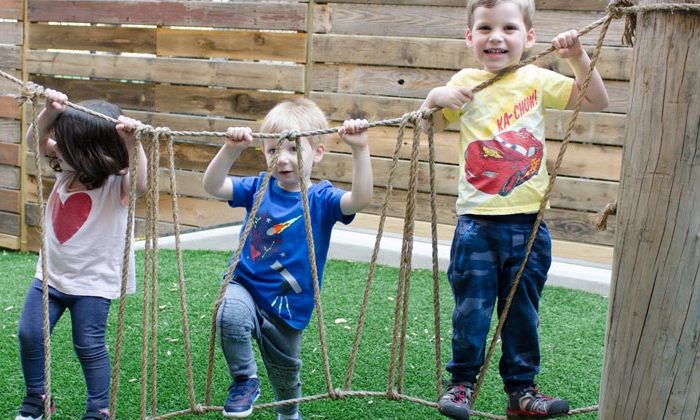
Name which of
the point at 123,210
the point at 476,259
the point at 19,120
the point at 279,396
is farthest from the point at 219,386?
the point at 19,120

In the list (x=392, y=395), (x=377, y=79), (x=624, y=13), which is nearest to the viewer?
(x=624, y=13)

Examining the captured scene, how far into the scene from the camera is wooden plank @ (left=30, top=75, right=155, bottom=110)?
5.91 m

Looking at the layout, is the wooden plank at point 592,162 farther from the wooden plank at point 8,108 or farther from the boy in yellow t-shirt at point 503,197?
the wooden plank at point 8,108

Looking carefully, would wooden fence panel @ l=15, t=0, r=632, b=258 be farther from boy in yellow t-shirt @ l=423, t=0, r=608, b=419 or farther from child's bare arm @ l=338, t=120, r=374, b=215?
child's bare arm @ l=338, t=120, r=374, b=215

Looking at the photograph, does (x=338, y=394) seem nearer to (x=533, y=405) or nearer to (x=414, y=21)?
(x=533, y=405)

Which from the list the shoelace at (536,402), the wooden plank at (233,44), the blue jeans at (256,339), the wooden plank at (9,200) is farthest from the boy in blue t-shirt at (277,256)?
the wooden plank at (9,200)

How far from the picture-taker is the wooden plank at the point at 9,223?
659 centimetres

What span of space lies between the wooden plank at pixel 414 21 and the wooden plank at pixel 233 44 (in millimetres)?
204

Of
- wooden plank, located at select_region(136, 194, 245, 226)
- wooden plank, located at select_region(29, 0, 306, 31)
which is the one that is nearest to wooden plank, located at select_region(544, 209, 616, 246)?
wooden plank, located at select_region(29, 0, 306, 31)

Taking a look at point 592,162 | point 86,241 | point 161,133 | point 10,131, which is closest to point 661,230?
point 161,133

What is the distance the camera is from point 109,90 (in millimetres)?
6066

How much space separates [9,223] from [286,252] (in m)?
4.76

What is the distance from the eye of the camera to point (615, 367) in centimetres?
188

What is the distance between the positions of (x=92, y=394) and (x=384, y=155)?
2863 mm
